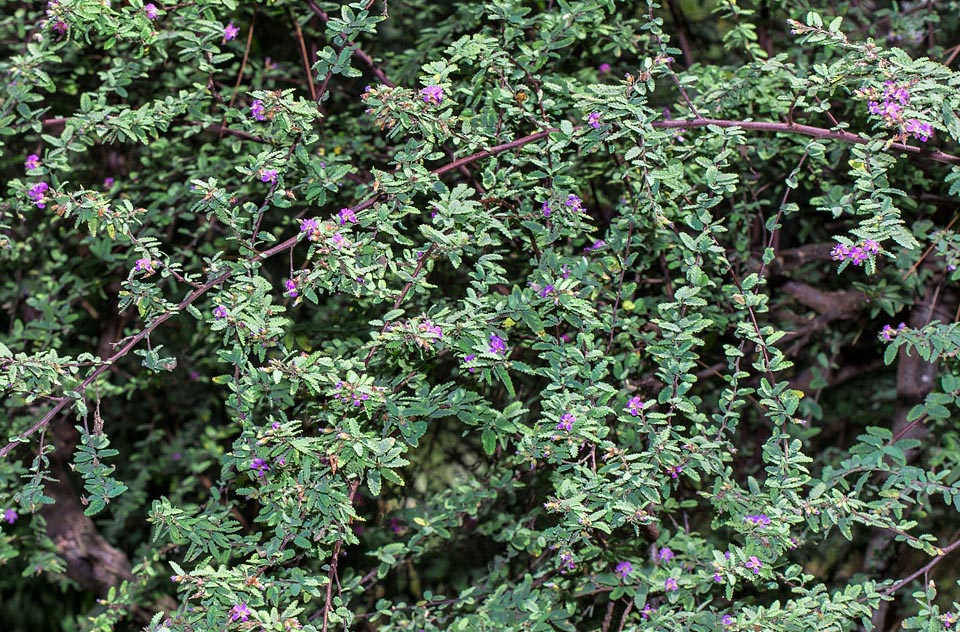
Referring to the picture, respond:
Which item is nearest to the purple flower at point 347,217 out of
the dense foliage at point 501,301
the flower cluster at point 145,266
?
the dense foliage at point 501,301

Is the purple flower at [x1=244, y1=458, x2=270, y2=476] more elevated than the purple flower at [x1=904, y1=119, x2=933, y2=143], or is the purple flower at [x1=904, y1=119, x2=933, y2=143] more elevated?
the purple flower at [x1=904, y1=119, x2=933, y2=143]

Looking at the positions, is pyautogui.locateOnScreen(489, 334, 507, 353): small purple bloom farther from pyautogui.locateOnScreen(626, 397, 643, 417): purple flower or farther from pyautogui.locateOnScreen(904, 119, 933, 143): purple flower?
pyautogui.locateOnScreen(904, 119, 933, 143): purple flower

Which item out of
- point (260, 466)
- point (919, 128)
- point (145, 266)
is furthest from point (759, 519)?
point (145, 266)

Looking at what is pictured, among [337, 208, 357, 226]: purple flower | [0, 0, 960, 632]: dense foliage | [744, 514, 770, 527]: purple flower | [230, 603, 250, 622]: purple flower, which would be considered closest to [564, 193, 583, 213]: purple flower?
[0, 0, 960, 632]: dense foliage

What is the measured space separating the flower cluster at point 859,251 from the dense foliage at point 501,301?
0.02 m

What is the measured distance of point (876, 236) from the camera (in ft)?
6.64

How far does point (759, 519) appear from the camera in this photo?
2.18 meters

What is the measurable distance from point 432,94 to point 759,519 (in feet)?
3.60

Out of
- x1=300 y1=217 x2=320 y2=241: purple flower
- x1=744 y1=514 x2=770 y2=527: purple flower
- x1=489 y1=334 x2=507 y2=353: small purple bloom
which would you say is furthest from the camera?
x1=744 y1=514 x2=770 y2=527: purple flower

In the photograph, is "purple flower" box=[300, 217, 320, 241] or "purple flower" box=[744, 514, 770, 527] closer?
"purple flower" box=[300, 217, 320, 241]

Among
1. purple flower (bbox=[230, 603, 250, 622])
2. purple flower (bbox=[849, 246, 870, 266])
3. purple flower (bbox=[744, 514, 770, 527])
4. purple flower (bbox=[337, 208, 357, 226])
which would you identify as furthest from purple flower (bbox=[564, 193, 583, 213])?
purple flower (bbox=[230, 603, 250, 622])

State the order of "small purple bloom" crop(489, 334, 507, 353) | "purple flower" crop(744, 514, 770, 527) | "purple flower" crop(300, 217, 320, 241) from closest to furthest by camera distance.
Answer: "purple flower" crop(300, 217, 320, 241)
"small purple bloom" crop(489, 334, 507, 353)
"purple flower" crop(744, 514, 770, 527)

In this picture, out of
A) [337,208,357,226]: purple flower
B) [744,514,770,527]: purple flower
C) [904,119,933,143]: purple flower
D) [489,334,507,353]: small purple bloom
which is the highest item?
[904,119,933,143]: purple flower

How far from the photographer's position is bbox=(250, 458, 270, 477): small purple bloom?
212 cm
